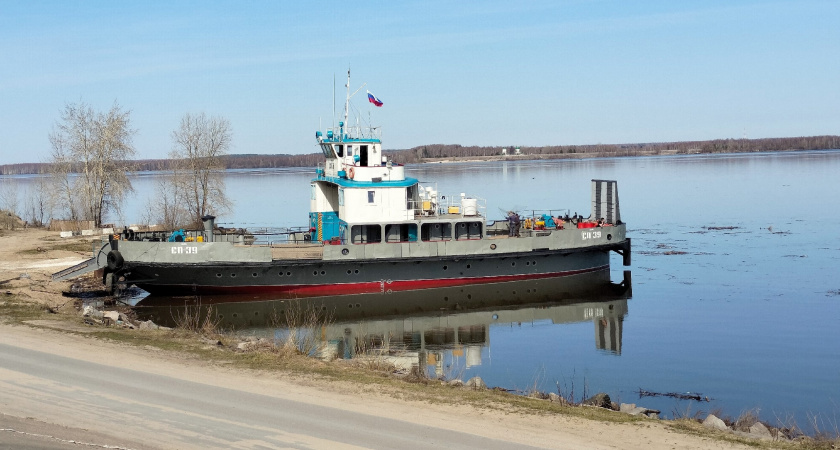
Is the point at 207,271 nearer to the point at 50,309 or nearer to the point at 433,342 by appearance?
the point at 50,309

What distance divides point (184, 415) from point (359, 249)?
1623cm

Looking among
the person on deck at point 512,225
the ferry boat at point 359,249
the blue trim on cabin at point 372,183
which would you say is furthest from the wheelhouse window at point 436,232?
the person on deck at point 512,225

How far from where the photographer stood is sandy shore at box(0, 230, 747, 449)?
10.6 metres

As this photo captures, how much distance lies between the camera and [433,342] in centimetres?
2208

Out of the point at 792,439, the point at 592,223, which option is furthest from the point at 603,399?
the point at 592,223

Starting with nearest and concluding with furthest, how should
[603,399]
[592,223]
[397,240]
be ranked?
[603,399], [397,240], [592,223]

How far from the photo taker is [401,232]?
94.8 ft

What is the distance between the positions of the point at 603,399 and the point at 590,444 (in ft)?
11.0

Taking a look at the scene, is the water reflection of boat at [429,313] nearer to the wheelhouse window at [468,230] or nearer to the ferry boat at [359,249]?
the ferry boat at [359,249]

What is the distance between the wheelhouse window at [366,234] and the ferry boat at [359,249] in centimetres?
4

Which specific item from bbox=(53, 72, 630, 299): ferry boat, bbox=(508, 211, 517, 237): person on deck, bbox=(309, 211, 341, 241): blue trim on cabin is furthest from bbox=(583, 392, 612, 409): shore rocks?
bbox=(309, 211, 341, 241): blue trim on cabin

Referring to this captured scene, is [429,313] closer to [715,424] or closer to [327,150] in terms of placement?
[327,150]

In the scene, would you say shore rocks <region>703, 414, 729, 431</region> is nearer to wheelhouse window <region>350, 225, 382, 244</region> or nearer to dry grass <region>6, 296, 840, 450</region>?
dry grass <region>6, 296, 840, 450</region>

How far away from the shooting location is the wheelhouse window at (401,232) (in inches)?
1128
